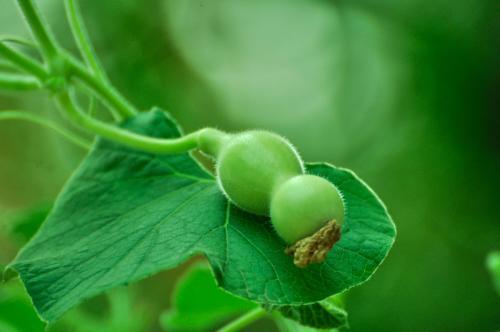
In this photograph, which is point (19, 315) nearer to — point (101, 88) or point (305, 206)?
point (101, 88)

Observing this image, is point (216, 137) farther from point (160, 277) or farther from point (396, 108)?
point (396, 108)

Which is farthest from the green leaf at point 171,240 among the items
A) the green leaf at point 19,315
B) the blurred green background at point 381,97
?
the blurred green background at point 381,97

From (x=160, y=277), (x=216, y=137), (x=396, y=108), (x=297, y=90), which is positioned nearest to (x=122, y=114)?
(x=216, y=137)

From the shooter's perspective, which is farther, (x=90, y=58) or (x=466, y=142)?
(x=466, y=142)

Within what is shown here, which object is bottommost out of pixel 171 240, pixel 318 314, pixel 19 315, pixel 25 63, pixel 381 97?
pixel 381 97

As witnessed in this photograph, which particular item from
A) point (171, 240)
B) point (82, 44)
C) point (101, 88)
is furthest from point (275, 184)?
point (82, 44)

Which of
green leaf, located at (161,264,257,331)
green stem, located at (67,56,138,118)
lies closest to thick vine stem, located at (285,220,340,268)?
green stem, located at (67,56,138,118)

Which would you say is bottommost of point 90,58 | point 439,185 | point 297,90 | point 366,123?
point 439,185
